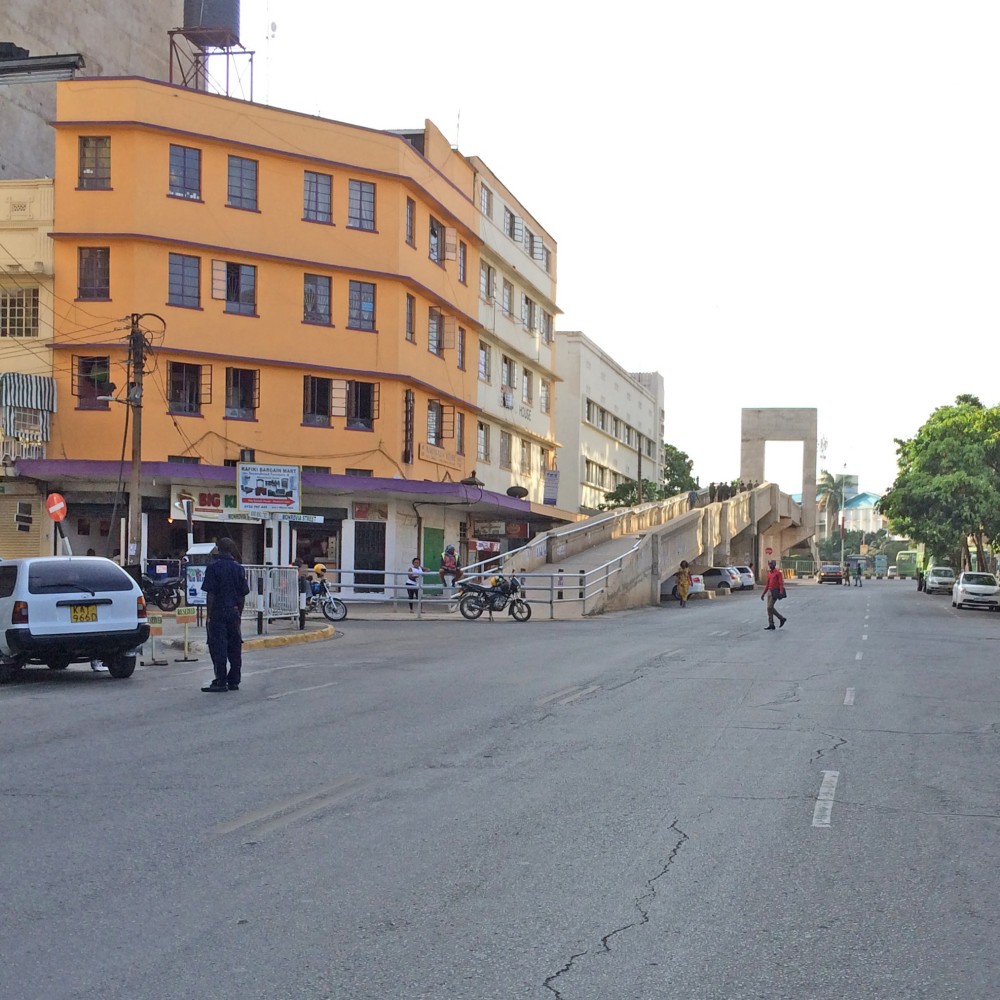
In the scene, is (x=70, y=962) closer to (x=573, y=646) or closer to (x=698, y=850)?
(x=698, y=850)

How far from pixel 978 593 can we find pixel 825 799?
4213 centimetres

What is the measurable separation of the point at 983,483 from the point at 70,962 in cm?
4775

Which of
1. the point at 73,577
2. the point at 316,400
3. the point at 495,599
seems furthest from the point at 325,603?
the point at 73,577

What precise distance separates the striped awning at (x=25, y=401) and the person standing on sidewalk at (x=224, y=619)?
875 inches

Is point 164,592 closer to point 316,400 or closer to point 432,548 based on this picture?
point 316,400

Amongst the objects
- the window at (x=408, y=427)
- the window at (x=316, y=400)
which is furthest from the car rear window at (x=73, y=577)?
the window at (x=408, y=427)

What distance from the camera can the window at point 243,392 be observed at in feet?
126

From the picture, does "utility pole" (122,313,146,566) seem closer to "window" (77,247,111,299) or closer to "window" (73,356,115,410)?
"window" (73,356,115,410)

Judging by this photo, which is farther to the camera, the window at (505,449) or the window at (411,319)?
the window at (505,449)

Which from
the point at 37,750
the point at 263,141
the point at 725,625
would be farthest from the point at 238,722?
the point at 263,141

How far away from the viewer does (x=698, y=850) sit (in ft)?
23.1

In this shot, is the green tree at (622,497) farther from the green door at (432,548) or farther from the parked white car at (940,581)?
the green door at (432,548)

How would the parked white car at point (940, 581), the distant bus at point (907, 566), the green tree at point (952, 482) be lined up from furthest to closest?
the distant bus at point (907, 566) → the parked white car at point (940, 581) → the green tree at point (952, 482)

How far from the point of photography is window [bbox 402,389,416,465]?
41.1 meters
